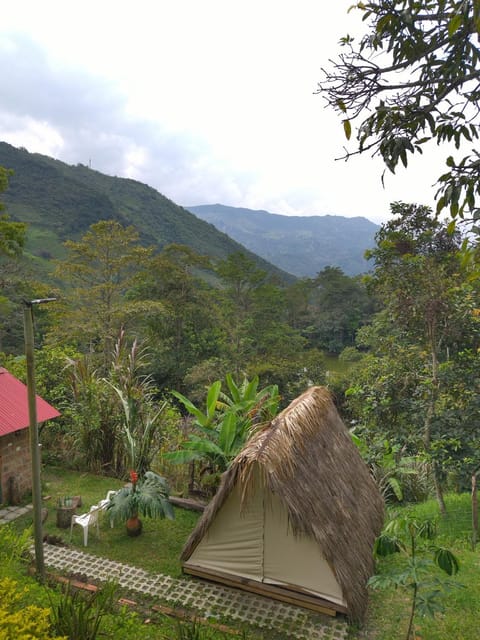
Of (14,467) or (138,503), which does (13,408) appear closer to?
(14,467)

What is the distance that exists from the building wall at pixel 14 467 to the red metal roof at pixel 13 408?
0.29 m

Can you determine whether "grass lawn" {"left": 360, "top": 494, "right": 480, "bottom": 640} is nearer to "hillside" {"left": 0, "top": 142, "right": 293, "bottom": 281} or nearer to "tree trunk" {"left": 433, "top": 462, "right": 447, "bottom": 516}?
"tree trunk" {"left": 433, "top": 462, "right": 447, "bottom": 516}

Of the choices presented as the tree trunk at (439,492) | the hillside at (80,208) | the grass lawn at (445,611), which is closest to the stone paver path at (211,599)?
the grass lawn at (445,611)

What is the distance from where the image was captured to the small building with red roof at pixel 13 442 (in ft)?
20.4

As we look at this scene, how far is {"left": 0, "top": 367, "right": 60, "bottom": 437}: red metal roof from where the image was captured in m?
6.09

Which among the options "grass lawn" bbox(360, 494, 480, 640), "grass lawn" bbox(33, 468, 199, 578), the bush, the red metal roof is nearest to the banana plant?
"grass lawn" bbox(33, 468, 199, 578)

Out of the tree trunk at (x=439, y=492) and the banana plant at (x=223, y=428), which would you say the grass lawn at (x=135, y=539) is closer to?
the banana plant at (x=223, y=428)

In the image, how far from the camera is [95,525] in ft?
19.0

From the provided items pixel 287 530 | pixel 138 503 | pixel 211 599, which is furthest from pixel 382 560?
Result: pixel 138 503

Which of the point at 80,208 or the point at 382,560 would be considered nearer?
the point at 382,560

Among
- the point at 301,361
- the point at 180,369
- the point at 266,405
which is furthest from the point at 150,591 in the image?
the point at 301,361

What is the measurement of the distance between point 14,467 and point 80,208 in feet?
152

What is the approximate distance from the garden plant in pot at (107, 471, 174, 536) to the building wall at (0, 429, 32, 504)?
1891 mm

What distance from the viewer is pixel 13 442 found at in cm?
646
